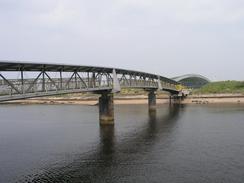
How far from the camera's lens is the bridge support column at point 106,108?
2990 inches

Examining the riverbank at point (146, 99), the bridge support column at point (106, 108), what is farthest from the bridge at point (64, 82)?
the riverbank at point (146, 99)

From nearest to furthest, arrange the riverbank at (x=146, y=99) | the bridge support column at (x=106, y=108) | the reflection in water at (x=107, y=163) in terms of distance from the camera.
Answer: the reflection in water at (x=107, y=163) → the bridge support column at (x=106, y=108) → the riverbank at (x=146, y=99)

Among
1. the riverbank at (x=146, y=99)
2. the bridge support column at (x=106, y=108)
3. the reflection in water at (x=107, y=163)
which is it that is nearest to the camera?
the reflection in water at (x=107, y=163)

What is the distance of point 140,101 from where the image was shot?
159000mm

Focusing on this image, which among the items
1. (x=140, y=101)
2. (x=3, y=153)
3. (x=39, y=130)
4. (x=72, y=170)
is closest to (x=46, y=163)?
(x=72, y=170)

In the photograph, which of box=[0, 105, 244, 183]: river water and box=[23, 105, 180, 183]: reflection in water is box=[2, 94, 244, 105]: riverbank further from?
box=[23, 105, 180, 183]: reflection in water

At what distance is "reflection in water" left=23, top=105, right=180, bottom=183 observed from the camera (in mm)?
34469

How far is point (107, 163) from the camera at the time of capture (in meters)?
40.0

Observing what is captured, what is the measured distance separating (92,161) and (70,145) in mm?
10474

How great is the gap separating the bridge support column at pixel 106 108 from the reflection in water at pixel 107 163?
17139mm

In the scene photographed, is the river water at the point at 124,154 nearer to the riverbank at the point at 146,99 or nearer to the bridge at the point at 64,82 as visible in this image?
the bridge at the point at 64,82

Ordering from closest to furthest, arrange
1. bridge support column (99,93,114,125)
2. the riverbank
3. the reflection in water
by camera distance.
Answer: the reflection in water
bridge support column (99,93,114,125)
the riverbank

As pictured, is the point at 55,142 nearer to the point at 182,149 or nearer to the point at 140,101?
the point at 182,149

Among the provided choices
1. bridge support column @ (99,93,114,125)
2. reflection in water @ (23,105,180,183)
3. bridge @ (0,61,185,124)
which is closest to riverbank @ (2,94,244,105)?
bridge @ (0,61,185,124)
